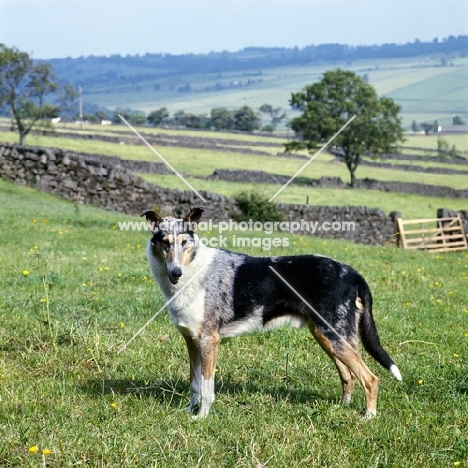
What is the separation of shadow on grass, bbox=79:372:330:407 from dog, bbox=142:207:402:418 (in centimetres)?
27

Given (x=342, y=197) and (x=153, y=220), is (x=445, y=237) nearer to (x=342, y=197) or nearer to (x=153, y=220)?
(x=342, y=197)

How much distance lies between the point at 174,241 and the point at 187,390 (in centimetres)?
164

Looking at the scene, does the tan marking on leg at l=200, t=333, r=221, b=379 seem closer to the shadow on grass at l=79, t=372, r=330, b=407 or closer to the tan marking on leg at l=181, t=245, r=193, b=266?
the shadow on grass at l=79, t=372, r=330, b=407

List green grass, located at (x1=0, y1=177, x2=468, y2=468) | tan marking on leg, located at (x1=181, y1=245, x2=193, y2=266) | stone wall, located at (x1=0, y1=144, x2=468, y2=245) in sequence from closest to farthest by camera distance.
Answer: green grass, located at (x1=0, y1=177, x2=468, y2=468), tan marking on leg, located at (x1=181, y1=245, x2=193, y2=266), stone wall, located at (x1=0, y1=144, x2=468, y2=245)

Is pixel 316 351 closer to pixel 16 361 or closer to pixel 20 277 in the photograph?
pixel 16 361

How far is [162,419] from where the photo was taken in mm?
6027

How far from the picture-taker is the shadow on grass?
6.66 meters

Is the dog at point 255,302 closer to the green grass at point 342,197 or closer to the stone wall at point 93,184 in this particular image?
the stone wall at point 93,184

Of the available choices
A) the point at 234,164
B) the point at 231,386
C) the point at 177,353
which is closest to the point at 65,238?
the point at 177,353

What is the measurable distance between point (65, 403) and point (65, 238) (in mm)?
10991

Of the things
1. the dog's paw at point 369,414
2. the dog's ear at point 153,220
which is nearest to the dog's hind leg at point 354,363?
the dog's paw at point 369,414

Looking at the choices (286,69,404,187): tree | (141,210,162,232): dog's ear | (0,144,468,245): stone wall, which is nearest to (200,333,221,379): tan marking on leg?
(141,210,162,232): dog's ear

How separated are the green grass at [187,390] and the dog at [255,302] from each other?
350 millimetres

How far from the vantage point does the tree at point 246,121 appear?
5138 inches
